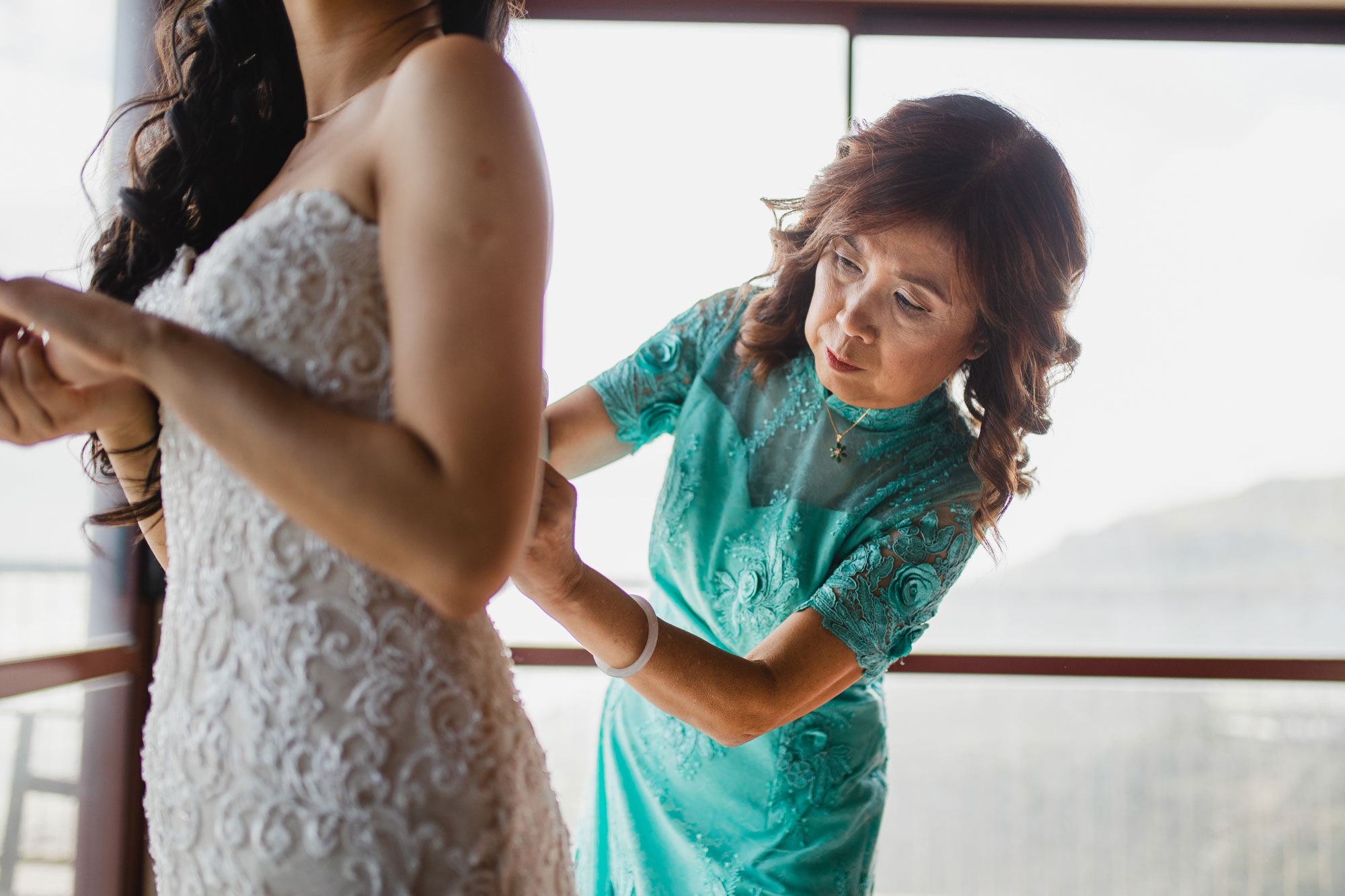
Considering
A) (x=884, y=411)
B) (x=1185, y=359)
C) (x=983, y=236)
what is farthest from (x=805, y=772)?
(x=1185, y=359)

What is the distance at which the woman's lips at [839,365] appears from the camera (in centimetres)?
125

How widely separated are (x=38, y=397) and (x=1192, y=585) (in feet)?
8.54

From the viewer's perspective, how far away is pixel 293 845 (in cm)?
61

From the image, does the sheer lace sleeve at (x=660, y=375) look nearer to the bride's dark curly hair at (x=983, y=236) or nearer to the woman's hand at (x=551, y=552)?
the bride's dark curly hair at (x=983, y=236)

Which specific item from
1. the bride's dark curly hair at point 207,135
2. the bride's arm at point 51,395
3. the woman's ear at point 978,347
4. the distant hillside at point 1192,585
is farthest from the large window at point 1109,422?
the bride's arm at point 51,395

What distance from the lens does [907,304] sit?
1238 mm

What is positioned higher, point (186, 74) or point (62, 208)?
point (62, 208)

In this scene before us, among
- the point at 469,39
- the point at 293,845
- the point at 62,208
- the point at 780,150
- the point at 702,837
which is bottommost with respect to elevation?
the point at 702,837

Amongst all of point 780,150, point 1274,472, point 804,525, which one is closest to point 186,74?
point 804,525

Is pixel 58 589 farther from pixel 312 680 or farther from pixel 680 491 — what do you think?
pixel 312 680

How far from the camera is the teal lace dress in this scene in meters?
1.29

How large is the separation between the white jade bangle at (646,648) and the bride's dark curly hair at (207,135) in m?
0.52

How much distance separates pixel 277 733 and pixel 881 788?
41.6 inches

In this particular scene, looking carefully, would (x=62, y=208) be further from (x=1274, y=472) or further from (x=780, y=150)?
(x=1274, y=472)
